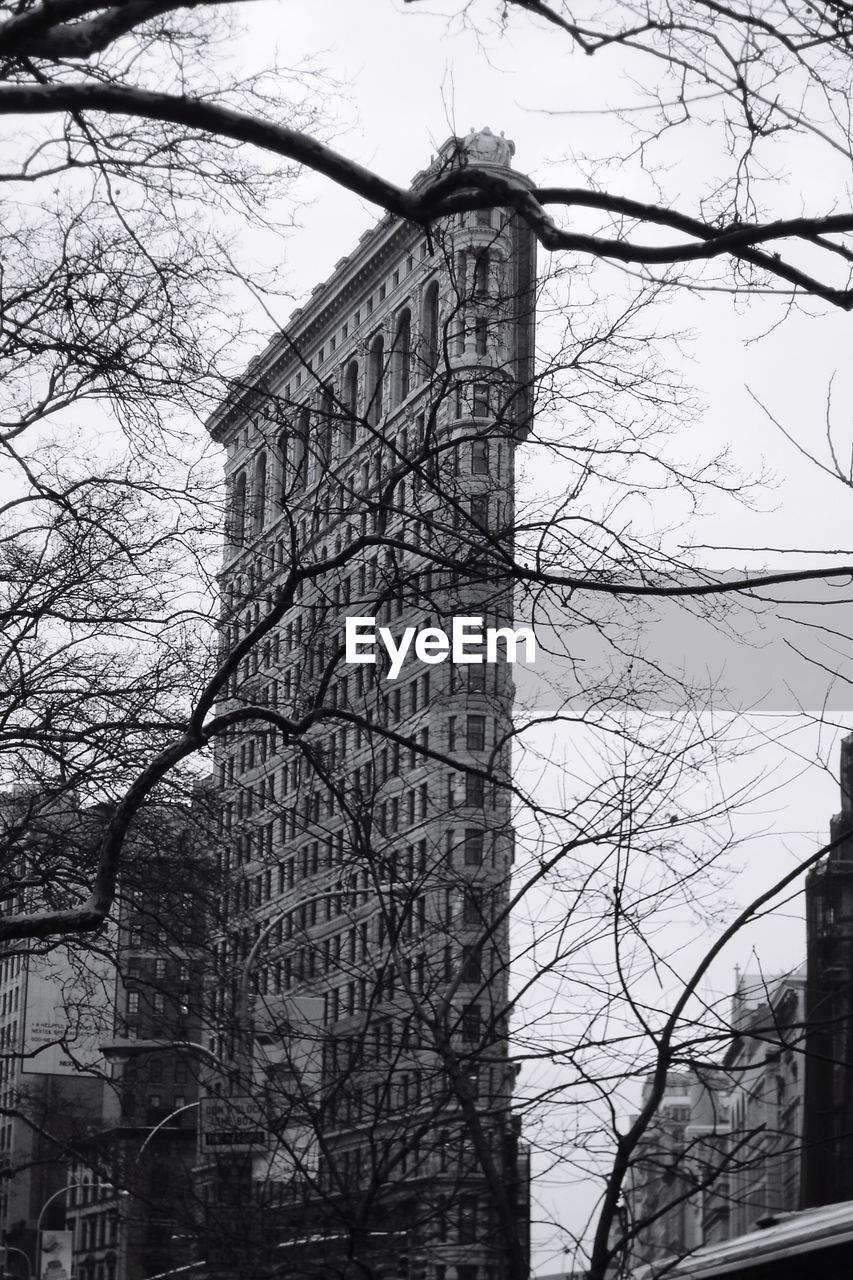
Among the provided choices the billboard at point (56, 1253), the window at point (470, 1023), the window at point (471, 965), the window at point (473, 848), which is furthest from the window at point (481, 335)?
the billboard at point (56, 1253)

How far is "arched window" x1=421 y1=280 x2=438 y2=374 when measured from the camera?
8.84 meters

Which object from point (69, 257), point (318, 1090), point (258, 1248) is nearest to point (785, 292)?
point (318, 1090)

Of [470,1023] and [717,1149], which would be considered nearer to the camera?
[717,1149]

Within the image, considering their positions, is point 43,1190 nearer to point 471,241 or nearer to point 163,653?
point 163,653

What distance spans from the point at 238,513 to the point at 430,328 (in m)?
4.33

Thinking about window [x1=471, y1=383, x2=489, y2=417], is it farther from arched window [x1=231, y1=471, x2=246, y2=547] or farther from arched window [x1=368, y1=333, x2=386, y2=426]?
arched window [x1=231, y1=471, x2=246, y2=547]

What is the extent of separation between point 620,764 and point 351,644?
6.17ft

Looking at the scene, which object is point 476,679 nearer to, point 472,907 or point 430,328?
point 472,907

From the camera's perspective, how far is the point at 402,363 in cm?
956

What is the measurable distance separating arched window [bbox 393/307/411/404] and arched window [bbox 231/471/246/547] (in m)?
3.90

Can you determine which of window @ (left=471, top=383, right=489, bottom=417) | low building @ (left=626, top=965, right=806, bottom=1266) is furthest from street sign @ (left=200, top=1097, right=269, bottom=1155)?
window @ (left=471, top=383, right=489, bottom=417)

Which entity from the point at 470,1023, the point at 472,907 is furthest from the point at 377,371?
the point at 470,1023

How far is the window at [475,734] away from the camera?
969cm

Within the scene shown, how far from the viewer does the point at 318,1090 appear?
8.41 metres
